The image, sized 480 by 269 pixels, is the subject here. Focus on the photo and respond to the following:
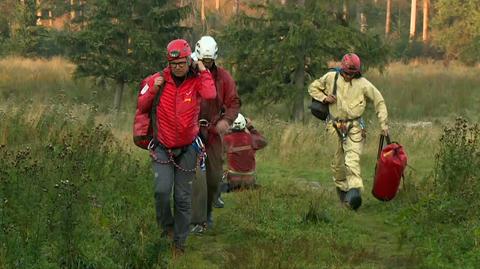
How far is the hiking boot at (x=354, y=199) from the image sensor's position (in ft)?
30.1

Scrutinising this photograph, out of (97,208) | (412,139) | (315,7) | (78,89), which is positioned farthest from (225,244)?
(78,89)

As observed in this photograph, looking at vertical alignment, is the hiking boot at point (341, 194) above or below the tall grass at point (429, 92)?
above

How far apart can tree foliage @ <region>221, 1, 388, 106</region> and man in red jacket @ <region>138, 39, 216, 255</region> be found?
1458cm

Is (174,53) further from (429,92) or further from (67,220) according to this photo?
(429,92)

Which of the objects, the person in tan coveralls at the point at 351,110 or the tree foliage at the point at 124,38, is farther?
the tree foliage at the point at 124,38

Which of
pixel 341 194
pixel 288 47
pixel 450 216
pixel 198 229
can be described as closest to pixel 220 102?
pixel 198 229

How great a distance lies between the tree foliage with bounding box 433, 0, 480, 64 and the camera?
1598 inches

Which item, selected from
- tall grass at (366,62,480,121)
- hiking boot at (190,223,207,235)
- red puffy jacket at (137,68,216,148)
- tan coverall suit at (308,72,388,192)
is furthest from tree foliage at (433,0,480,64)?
red puffy jacket at (137,68,216,148)

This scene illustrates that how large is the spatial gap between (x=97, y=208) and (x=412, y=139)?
1027cm

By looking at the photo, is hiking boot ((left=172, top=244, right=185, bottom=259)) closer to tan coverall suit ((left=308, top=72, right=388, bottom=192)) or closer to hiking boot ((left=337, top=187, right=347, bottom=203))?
tan coverall suit ((left=308, top=72, right=388, bottom=192))

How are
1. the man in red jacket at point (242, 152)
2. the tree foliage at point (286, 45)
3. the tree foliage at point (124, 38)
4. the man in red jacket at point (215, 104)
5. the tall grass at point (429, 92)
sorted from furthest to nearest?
1. the tall grass at point (429, 92)
2. the tree foliage at point (124, 38)
3. the tree foliage at point (286, 45)
4. the man in red jacket at point (242, 152)
5. the man in red jacket at point (215, 104)

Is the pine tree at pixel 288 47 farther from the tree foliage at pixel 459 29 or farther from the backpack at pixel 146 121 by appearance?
the tree foliage at pixel 459 29

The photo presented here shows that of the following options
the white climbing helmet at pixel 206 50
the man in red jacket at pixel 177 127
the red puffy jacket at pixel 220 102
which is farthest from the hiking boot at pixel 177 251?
the white climbing helmet at pixel 206 50

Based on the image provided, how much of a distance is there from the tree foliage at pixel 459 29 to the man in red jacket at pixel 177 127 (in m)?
34.8
